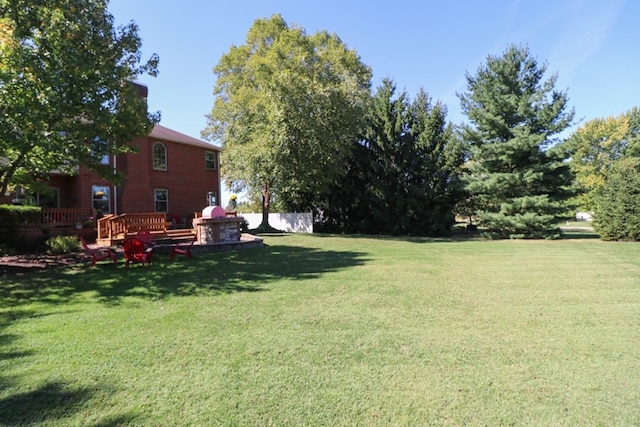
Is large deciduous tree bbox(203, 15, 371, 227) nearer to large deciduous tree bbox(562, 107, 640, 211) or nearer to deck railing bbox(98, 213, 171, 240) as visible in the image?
deck railing bbox(98, 213, 171, 240)

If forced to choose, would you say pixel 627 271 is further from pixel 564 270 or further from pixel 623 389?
pixel 623 389

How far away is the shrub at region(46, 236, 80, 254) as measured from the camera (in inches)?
503

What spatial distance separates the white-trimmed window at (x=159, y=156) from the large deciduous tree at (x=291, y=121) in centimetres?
394

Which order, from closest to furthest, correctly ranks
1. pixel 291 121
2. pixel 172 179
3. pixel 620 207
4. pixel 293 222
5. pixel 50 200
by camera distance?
pixel 620 207 < pixel 50 200 < pixel 291 121 < pixel 172 179 < pixel 293 222

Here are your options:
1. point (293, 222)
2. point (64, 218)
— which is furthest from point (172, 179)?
point (293, 222)

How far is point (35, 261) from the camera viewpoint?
36.0 feet

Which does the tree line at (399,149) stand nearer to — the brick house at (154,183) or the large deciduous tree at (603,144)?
the brick house at (154,183)

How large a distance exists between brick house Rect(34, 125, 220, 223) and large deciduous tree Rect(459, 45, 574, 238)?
56.8 feet

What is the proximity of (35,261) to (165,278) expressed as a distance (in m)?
5.66

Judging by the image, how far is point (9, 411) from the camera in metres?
2.92

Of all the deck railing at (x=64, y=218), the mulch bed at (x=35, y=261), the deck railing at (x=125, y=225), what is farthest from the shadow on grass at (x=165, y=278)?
the deck railing at (x=64, y=218)

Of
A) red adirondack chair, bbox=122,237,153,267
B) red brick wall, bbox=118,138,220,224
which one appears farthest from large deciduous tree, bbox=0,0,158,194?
red brick wall, bbox=118,138,220,224

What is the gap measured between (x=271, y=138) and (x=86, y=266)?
1225 cm

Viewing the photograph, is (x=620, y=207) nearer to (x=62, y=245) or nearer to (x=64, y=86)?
(x=64, y=86)
